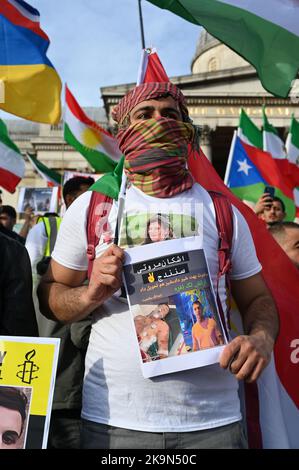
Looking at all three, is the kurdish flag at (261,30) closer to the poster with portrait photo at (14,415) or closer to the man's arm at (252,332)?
the man's arm at (252,332)

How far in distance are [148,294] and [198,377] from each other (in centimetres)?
34

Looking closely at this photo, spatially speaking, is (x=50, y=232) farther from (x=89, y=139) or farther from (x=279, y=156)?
(x=279, y=156)

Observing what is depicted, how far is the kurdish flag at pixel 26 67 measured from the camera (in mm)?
4078

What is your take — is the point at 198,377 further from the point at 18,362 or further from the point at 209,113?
the point at 209,113

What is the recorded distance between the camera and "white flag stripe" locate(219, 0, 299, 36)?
2.74 metres

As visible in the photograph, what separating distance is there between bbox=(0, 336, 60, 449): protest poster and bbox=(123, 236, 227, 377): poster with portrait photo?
0.31m

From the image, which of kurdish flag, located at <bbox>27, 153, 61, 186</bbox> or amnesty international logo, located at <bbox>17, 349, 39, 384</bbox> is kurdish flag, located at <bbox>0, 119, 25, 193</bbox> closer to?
amnesty international logo, located at <bbox>17, 349, 39, 384</bbox>

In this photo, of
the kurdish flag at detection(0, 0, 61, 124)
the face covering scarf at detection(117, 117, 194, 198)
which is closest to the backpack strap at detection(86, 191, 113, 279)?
the face covering scarf at detection(117, 117, 194, 198)

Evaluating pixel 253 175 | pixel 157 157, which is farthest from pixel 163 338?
pixel 253 175

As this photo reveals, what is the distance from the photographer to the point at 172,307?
1.74 meters

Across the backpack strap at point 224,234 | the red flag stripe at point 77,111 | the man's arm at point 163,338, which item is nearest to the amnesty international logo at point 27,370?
the man's arm at point 163,338

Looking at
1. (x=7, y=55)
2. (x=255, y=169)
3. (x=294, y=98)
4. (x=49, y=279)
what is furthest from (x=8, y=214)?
(x=49, y=279)

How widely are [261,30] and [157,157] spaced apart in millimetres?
1364

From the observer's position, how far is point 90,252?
6.22 feet
